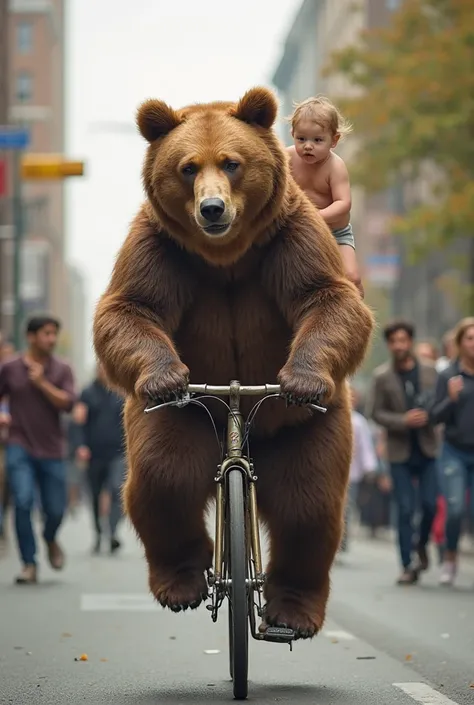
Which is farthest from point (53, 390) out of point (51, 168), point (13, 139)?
point (51, 168)

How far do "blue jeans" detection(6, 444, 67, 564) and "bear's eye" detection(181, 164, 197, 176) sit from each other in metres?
7.05

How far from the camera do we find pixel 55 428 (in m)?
14.1

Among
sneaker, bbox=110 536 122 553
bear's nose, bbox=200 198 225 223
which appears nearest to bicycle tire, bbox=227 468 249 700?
bear's nose, bbox=200 198 225 223

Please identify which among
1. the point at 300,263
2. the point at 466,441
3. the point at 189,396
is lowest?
the point at 466,441

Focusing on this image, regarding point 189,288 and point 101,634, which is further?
point 101,634

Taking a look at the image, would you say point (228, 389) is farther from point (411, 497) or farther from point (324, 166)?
point (411, 497)

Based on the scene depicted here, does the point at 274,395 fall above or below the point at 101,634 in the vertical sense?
above

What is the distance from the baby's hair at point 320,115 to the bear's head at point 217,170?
2.43ft

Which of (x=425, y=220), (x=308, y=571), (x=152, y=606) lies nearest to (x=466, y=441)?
(x=152, y=606)

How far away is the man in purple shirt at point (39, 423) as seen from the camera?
13898 millimetres

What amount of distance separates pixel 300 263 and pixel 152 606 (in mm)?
5227

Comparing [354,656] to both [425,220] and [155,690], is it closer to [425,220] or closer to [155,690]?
[155,690]

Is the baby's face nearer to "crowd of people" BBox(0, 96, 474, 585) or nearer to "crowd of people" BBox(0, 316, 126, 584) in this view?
"crowd of people" BBox(0, 96, 474, 585)

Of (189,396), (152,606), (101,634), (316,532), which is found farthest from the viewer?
(152,606)
